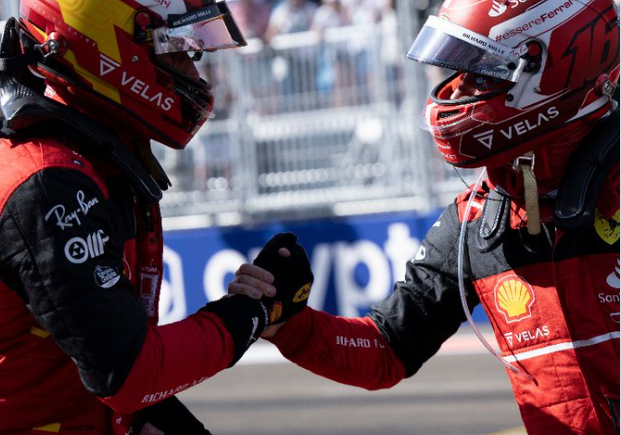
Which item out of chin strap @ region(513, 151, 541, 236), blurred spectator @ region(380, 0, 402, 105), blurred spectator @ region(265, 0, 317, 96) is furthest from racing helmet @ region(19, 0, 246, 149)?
blurred spectator @ region(265, 0, 317, 96)

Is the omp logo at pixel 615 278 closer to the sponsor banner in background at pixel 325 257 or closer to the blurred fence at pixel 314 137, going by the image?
the sponsor banner in background at pixel 325 257

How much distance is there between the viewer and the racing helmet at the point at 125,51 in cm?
308

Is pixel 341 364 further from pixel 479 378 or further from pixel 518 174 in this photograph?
pixel 479 378

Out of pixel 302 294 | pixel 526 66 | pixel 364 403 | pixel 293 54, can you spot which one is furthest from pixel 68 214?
pixel 293 54

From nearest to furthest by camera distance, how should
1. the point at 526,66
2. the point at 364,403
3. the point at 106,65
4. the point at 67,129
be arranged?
1. the point at 67,129
2. the point at 106,65
3. the point at 526,66
4. the point at 364,403

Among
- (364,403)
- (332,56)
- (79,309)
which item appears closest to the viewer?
(79,309)

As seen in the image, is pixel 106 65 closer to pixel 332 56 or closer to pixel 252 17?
pixel 332 56

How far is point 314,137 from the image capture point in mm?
10977

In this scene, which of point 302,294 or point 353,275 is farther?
point 353,275

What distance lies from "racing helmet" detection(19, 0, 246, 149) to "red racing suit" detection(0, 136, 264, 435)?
0.80 feet

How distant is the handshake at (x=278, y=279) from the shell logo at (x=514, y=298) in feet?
1.85

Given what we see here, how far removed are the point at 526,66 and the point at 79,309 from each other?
151 cm

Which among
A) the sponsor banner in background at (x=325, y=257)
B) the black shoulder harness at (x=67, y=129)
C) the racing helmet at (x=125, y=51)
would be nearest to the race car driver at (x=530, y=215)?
the black shoulder harness at (x=67, y=129)

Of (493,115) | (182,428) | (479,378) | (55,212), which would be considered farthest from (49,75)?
(479,378)
